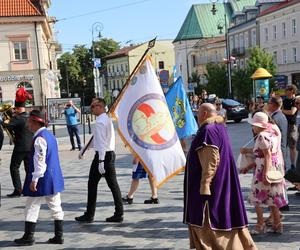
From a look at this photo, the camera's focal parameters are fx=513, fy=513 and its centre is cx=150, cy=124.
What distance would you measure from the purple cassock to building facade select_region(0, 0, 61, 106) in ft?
123

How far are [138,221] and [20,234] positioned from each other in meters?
1.64

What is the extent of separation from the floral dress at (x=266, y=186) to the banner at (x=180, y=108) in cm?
429

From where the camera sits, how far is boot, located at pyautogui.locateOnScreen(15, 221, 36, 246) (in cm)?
637

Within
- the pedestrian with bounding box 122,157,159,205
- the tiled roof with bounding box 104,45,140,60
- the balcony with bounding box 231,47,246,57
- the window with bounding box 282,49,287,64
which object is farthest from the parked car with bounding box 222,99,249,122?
the tiled roof with bounding box 104,45,140,60

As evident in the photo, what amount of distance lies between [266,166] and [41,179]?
2.68 metres

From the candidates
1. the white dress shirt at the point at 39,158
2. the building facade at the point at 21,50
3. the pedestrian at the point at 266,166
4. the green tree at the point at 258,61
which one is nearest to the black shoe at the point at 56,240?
the white dress shirt at the point at 39,158

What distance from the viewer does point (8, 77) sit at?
4206cm

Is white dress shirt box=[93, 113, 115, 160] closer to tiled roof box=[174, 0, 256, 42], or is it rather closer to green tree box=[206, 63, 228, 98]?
green tree box=[206, 63, 228, 98]

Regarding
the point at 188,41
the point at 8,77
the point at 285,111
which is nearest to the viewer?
the point at 285,111

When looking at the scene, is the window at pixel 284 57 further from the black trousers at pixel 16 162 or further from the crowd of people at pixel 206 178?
the black trousers at pixel 16 162

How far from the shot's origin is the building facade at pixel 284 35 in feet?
175

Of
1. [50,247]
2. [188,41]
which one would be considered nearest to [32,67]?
[50,247]

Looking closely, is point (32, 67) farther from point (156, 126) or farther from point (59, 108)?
point (156, 126)

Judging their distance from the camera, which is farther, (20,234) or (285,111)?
(285,111)
